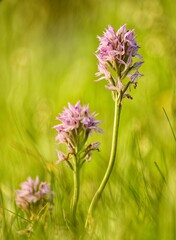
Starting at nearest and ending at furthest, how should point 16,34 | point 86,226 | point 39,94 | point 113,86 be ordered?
point 86,226 < point 113,86 < point 39,94 < point 16,34

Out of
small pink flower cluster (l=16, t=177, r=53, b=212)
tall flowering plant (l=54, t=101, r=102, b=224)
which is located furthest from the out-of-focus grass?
tall flowering plant (l=54, t=101, r=102, b=224)

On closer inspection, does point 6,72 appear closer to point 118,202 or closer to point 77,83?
point 77,83

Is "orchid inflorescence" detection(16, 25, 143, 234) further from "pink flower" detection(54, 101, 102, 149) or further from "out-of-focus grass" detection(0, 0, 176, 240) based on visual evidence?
"out-of-focus grass" detection(0, 0, 176, 240)

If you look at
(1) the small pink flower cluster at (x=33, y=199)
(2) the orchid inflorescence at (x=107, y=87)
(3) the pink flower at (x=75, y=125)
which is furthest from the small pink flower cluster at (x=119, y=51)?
(1) the small pink flower cluster at (x=33, y=199)

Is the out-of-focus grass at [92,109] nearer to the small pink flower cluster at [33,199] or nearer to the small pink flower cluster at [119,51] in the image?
the small pink flower cluster at [33,199]

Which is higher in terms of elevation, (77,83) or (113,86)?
(77,83)

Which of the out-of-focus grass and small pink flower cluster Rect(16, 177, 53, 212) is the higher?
the out-of-focus grass

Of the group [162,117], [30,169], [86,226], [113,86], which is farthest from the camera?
[162,117]

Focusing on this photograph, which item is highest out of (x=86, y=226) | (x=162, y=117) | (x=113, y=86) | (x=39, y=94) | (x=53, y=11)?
(x=53, y=11)

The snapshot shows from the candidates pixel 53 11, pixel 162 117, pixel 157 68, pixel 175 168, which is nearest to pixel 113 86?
pixel 175 168
